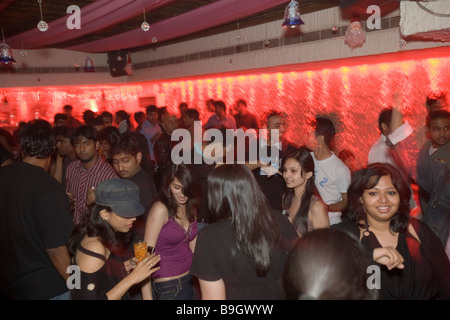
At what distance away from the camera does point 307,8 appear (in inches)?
210

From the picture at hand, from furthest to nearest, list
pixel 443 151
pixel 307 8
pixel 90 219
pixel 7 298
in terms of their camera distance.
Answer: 1. pixel 307 8
2. pixel 443 151
3. pixel 7 298
4. pixel 90 219

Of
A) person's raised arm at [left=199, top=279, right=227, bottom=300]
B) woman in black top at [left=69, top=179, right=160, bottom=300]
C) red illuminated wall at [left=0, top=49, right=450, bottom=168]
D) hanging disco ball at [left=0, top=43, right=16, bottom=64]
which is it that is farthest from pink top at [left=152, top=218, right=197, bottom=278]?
red illuminated wall at [left=0, top=49, right=450, bottom=168]

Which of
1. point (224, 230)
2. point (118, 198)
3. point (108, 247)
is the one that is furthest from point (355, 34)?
point (108, 247)

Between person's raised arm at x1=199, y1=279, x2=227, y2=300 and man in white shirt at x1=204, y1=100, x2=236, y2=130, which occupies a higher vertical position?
man in white shirt at x1=204, y1=100, x2=236, y2=130

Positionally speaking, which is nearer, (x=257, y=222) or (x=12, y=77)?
(x=257, y=222)

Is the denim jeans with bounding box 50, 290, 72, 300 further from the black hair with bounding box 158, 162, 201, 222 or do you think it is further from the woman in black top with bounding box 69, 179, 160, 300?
the black hair with bounding box 158, 162, 201, 222

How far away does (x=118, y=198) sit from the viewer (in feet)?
6.35

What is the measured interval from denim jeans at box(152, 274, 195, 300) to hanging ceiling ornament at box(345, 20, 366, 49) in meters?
3.77

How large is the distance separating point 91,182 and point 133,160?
0.44 meters

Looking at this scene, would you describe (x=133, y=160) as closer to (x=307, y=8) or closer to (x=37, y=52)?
(x=307, y=8)

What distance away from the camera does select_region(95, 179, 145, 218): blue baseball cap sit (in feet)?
6.31

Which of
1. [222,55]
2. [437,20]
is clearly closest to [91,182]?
[437,20]

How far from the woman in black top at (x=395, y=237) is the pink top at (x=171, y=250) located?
106cm

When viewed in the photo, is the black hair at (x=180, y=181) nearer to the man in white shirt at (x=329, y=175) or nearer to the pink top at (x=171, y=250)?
the pink top at (x=171, y=250)
